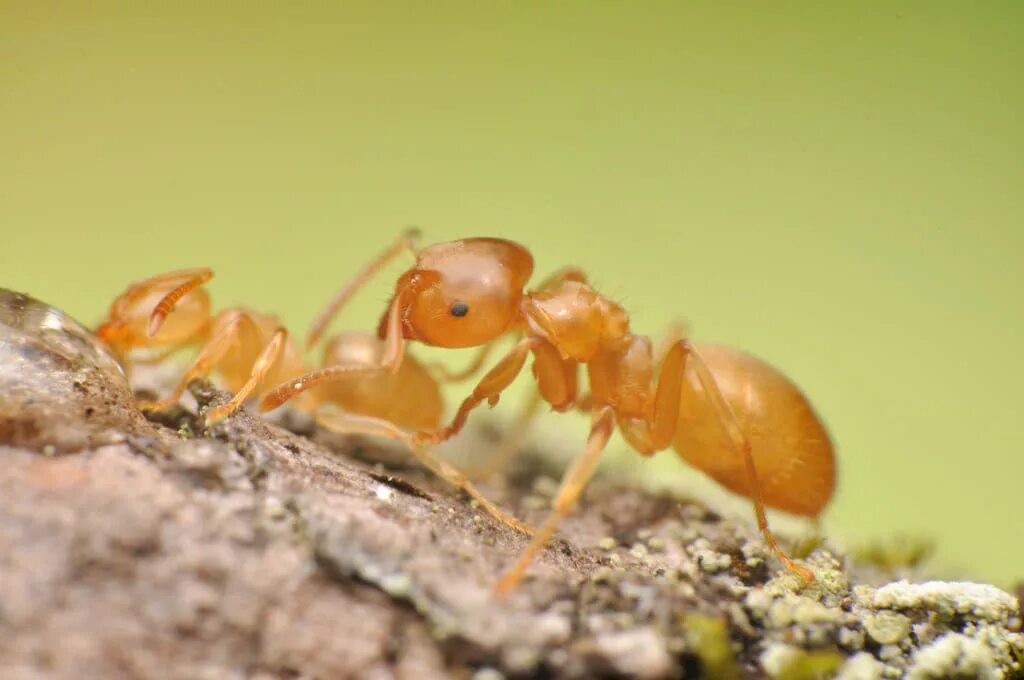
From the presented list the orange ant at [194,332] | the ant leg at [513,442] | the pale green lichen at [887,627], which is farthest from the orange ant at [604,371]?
the pale green lichen at [887,627]

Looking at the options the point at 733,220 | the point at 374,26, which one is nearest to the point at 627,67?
the point at 733,220

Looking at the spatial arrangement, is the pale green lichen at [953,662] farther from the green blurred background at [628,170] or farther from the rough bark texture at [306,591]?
the green blurred background at [628,170]

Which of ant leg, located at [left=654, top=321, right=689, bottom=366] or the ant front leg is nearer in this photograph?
the ant front leg

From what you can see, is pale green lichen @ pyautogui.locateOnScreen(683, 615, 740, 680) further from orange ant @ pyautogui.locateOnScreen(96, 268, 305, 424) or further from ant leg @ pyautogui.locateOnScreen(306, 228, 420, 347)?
ant leg @ pyautogui.locateOnScreen(306, 228, 420, 347)

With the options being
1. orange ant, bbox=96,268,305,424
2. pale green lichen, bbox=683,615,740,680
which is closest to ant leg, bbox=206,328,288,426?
orange ant, bbox=96,268,305,424

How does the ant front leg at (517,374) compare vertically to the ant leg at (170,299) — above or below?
above
